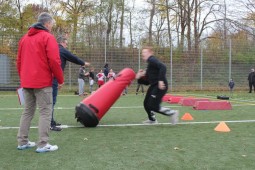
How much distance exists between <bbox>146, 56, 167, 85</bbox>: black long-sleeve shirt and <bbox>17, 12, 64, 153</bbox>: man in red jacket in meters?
2.85

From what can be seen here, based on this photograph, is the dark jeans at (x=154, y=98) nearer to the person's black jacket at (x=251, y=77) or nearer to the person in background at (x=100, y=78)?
the person in background at (x=100, y=78)

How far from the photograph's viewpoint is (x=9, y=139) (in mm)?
5652

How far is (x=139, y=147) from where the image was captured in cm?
507

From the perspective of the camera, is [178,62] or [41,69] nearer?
[41,69]

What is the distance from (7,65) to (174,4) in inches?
779

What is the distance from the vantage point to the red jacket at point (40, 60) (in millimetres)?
4628

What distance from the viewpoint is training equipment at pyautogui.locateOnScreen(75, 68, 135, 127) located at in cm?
661

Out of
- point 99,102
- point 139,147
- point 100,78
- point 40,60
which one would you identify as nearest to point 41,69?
point 40,60

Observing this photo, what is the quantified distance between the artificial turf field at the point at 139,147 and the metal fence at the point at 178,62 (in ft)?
47.0

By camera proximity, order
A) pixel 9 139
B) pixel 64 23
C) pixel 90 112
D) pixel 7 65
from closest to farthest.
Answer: pixel 9 139 → pixel 90 112 → pixel 7 65 → pixel 64 23

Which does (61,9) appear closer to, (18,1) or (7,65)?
(18,1)

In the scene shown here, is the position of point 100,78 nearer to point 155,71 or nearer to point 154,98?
point 155,71

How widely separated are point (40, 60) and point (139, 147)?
1.87 meters

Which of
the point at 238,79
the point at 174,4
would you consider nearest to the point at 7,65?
the point at 238,79
